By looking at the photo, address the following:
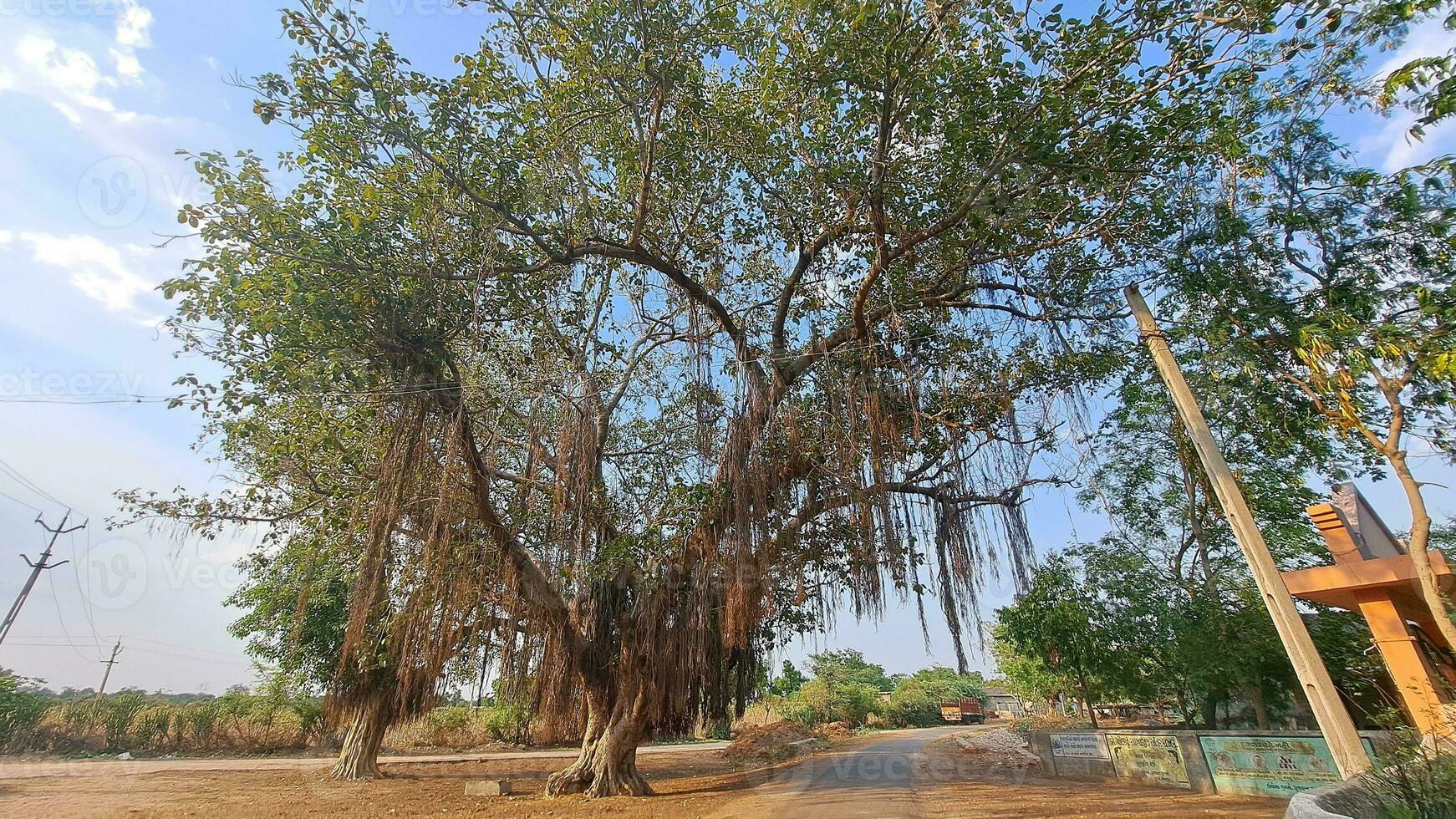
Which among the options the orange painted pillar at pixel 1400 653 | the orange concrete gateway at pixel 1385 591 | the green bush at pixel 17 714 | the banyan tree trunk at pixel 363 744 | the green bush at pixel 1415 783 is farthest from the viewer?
the green bush at pixel 17 714

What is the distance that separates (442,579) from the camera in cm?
653

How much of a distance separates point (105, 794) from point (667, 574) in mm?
9050

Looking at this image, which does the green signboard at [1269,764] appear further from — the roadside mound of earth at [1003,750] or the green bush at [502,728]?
the green bush at [502,728]

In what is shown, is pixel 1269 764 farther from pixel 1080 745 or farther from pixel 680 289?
pixel 680 289

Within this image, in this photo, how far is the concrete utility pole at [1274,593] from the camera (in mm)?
4418

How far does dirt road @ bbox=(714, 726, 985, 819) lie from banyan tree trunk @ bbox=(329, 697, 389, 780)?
705cm

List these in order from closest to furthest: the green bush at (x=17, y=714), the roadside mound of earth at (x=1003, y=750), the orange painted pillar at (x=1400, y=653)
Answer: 1. the orange painted pillar at (x=1400, y=653)
2. the roadside mound of earth at (x=1003, y=750)
3. the green bush at (x=17, y=714)

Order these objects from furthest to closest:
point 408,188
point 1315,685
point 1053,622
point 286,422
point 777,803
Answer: point 1053,622 → point 777,803 → point 286,422 → point 408,188 → point 1315,685

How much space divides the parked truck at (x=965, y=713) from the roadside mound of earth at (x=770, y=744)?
17.7 metres

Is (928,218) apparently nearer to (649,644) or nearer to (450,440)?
(450,440)

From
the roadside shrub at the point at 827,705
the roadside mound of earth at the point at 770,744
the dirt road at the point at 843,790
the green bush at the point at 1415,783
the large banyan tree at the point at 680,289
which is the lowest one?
the dirt road at the point at 843,790

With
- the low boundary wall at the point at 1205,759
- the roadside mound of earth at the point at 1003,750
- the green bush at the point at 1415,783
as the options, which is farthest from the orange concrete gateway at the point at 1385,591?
the roadside mound of earth at the point at 1003,750

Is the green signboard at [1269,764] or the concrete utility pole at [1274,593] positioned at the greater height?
the concrete utility pole at [1274,593]

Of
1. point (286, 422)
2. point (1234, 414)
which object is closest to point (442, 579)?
point (286, 422)
